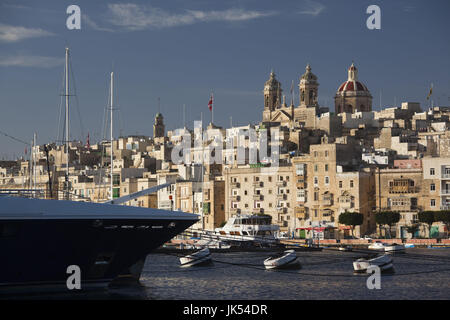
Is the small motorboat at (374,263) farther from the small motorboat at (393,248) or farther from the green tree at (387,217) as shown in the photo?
the green tree at (387,217)

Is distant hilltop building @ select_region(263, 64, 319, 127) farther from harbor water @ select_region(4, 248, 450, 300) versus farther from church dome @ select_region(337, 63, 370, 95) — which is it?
harbor water @ select_region(4, 248, 450, 300)

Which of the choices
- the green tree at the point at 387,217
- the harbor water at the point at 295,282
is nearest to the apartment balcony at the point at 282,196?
the green tree at the point at 387,217

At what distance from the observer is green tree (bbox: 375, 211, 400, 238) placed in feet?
288

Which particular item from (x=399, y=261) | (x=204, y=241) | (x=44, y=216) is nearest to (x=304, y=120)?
(x=204, y=241)

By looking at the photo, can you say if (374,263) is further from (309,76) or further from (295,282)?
(309,76)

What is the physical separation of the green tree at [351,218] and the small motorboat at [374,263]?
118ft

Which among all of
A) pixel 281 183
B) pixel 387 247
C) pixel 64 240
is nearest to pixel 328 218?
pixel 281 183

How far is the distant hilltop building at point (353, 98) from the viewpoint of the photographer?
148625 mm

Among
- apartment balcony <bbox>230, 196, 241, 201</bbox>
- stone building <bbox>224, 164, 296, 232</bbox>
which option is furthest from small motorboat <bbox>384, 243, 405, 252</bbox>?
apartment balcony <bbox>230, 196, 241, 201</bbox>

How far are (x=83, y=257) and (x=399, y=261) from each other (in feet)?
114

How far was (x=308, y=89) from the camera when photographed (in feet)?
483

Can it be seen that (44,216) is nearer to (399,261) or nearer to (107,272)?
(107,272)

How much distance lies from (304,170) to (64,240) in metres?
63.3
